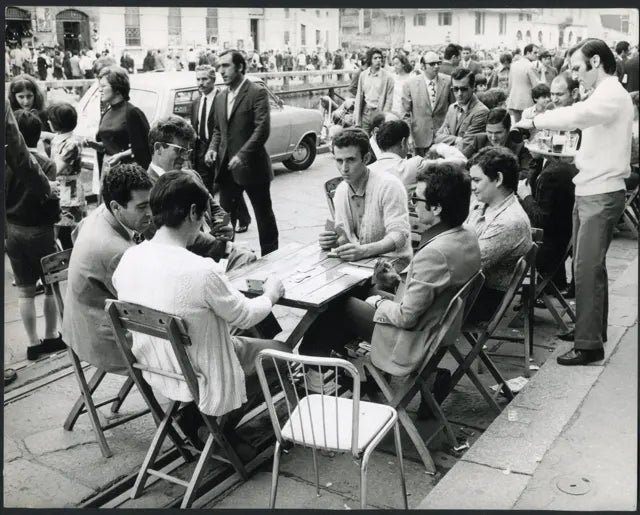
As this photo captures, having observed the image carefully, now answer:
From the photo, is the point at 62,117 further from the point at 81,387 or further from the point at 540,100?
the point at 540,100

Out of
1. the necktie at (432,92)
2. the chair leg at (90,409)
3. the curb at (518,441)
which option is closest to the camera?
the curb at (518,441)

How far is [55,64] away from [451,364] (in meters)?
20.0

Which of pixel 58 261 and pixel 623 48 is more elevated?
pixel 623 48

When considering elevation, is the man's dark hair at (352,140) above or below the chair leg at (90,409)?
above

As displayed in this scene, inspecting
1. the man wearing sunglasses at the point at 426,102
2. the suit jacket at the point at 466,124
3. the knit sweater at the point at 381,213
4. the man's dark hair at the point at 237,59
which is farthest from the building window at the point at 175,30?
the knit sweater at the point at 381,213

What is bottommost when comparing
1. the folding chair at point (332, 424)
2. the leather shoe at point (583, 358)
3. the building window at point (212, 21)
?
the leather shoe at point (583, 358)

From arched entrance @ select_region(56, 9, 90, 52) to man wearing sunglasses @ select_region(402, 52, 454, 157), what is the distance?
14.8m

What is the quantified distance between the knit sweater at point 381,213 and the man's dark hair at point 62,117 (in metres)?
2.52

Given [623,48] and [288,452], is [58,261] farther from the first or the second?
[623,48]

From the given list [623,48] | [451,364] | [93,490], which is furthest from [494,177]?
[623,48]

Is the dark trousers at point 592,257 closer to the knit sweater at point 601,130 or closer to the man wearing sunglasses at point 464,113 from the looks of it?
the knit sweater at point 601,130

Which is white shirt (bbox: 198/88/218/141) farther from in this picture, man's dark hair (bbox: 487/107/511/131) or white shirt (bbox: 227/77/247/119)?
man's dark hair (bbox: 487/107/511/131)

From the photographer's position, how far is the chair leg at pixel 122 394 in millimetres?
4030

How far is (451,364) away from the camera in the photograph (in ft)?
16.4
